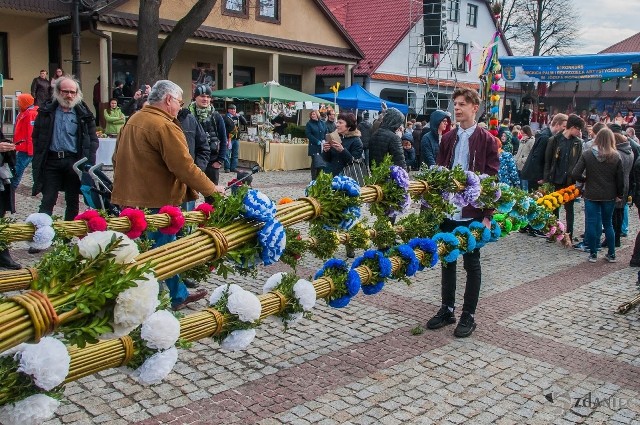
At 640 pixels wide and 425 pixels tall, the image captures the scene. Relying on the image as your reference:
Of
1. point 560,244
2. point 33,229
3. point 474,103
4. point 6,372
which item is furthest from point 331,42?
point 6,372

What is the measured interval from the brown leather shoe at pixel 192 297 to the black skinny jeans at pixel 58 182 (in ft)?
7.19

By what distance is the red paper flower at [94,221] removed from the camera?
361 centimetres

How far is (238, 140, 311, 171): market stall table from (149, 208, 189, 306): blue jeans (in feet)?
39.9

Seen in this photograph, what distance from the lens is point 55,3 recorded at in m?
18.1

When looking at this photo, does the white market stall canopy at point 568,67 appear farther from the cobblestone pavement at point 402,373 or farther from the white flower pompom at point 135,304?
the white flower pompom at point 135,304

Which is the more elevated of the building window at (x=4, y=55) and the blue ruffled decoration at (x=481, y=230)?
the building window at (x=4, y=55)

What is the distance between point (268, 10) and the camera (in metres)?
23.2

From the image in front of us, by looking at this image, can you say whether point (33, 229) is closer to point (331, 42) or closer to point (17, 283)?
point (17, 283)

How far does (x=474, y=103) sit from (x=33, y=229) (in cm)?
340

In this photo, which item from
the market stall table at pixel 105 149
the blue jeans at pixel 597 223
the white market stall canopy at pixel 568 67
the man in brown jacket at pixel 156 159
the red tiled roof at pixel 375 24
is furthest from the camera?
the red tiled roof at pixel 375 24

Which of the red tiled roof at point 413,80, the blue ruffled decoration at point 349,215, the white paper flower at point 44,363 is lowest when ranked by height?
the white paper flower at point 44,363

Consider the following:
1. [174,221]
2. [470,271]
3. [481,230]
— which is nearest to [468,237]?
[481,230]

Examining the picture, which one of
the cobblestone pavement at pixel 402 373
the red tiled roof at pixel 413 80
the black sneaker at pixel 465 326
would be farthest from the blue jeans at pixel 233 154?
the red tiled roof at pixel 413 80

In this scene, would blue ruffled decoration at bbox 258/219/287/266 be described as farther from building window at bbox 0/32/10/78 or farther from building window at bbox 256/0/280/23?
building window at bbox 256/0/280/23
